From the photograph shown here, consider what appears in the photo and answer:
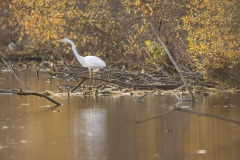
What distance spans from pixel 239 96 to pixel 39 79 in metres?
11.4

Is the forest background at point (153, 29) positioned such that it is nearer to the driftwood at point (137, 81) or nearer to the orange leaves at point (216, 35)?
the orange leaves at point (216, 35)

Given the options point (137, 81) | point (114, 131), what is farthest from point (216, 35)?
point (114, 131)

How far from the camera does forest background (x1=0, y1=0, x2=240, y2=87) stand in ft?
63.7

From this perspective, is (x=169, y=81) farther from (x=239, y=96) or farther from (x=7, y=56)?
(x=7, y=56)

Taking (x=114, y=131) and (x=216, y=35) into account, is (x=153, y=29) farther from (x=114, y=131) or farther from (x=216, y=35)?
(x=114, y=131)

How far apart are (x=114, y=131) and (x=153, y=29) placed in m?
9.63

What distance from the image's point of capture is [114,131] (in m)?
13.5

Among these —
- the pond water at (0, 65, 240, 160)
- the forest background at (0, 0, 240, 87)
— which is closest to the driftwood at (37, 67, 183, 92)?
the forest background at (0, 0, 240, 87)

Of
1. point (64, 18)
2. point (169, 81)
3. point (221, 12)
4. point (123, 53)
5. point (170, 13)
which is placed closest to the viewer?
point (221, 12)

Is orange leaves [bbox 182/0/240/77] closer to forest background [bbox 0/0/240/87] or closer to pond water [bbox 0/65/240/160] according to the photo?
forest background [bbox 0/0/240/87]

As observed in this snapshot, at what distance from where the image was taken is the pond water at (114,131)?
1123 cm

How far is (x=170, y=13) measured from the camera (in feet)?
82.1

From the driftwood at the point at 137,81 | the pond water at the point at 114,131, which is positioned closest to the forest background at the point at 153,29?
the driftwood at the point at 137,81

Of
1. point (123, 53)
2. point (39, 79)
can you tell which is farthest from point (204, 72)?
point (123, 53)
